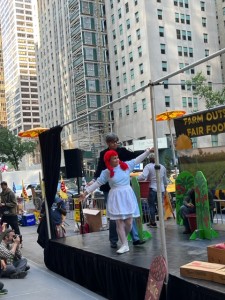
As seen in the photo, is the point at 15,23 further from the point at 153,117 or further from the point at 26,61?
the point at 153,117

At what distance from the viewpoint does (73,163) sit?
9.25 m

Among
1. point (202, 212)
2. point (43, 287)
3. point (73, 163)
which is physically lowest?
point (43, 287)

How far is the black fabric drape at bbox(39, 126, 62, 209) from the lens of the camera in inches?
286

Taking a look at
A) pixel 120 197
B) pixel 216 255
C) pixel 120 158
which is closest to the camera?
pixel 216 255

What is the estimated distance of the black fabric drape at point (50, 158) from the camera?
23.9 ft

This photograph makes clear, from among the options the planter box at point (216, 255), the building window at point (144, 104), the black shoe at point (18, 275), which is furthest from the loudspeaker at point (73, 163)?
the building window at point (144, 104)

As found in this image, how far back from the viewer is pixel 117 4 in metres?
58.2

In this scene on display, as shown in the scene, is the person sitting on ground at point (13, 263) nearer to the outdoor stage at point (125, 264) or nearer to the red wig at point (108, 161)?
the outdoor stage at point (125, 264)

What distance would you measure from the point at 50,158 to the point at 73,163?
1905mm

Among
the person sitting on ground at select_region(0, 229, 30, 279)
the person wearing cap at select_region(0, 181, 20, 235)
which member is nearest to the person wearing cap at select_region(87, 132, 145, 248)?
the person sitting on ground at select_region(0, 229, 30, 279)

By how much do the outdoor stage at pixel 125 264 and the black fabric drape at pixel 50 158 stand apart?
0.98 meters

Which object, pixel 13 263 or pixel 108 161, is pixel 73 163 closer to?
pixel 13 263

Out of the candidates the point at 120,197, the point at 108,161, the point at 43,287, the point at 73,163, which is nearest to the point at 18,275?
the point at 43,287

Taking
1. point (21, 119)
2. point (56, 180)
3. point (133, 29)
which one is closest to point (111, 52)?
point (133, 29)
